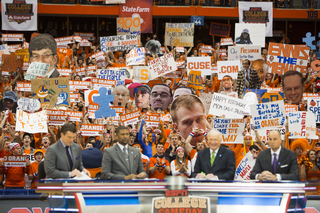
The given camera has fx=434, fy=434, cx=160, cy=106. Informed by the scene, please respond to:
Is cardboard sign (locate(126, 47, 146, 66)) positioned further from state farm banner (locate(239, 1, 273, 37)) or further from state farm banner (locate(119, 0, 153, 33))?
state farm banner (locate(239, 1, 273, 37))

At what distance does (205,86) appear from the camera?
11938mm

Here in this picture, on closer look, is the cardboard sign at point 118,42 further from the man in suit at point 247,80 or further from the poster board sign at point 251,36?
the man in suit at point 247,80

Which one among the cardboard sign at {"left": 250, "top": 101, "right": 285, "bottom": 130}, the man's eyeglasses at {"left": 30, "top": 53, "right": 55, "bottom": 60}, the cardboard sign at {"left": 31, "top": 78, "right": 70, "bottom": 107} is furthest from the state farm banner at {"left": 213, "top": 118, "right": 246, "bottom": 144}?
the man's eyeglasses at {"left": 30, "top": 53, "right": 55, "bottom": 60}

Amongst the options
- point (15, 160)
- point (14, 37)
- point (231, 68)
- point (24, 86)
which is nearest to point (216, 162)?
point (15, 160)

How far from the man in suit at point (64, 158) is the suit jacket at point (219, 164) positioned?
5.04ft

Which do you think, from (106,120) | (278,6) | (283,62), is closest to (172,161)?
(106,120)

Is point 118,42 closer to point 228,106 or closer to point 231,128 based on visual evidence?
point 228,106

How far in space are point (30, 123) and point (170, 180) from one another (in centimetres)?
537

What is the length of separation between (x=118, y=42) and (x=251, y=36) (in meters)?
4.09

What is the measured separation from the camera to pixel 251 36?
526 inches

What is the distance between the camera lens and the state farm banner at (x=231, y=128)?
8.19 metres

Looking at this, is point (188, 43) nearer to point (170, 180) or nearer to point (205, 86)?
point (205, 86)

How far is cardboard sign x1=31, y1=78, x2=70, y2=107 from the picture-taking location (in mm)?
9898

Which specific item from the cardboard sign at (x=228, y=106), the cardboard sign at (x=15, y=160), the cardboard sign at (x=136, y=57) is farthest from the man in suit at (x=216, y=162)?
the cardboard sign at (x=136, y=57)
